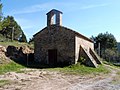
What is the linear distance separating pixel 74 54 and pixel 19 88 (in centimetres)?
1478

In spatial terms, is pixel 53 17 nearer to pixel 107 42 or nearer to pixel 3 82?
pixel 3 82

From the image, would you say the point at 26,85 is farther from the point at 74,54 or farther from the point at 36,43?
the point at 36,43

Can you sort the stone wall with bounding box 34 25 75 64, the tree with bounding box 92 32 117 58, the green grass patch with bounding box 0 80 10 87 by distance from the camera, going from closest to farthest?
the green grass patch with bounding box 0 80 10 87, the stone wall with bounding box 34 25 75 64, the tree with bounding box 92 32 117 58

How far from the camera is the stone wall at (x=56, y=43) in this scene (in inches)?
1113

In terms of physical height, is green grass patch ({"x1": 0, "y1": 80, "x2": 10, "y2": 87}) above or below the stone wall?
below

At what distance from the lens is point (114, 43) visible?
220 feet

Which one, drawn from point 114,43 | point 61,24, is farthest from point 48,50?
point 114,43

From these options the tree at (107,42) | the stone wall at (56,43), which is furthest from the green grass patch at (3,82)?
the tree at (107,42)

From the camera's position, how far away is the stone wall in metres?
28.3

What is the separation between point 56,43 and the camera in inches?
1158

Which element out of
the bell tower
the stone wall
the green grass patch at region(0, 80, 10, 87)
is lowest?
the green grass patch at region(0, 80, 10, 87)

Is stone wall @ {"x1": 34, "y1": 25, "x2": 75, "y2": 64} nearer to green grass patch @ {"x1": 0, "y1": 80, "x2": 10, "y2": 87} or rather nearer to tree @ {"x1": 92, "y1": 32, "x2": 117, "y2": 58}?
green grass patch @ {"x1": 0, "y1": 80, "x2": 10, "y2": 87}

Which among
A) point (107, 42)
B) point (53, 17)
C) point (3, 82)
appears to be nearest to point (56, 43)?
point (53, 17)

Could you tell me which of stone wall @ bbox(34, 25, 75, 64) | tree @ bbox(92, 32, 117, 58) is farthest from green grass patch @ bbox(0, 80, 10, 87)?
tree @ bbox(92, 32, 117, 58)
